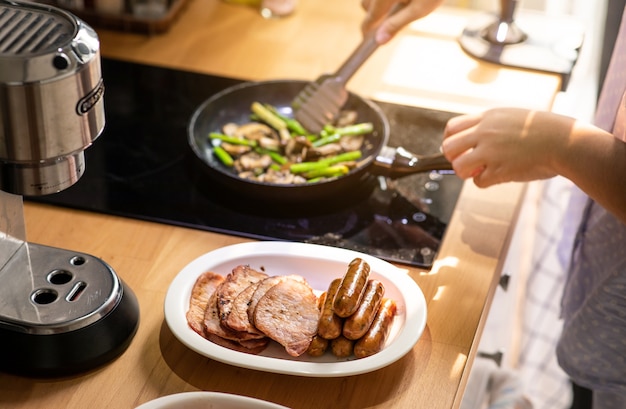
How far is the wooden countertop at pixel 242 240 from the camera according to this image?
1.01 metres

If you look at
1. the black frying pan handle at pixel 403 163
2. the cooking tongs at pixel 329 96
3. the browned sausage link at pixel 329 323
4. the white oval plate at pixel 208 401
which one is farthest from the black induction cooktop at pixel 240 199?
the white oval plate at pixel 208 401

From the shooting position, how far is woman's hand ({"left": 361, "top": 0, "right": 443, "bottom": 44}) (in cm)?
150

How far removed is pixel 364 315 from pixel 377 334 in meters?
0.03

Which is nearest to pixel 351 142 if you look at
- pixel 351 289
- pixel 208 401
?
pixel 351 289

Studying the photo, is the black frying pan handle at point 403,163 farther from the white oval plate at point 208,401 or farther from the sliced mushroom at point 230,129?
the white oval plate at point 208,401

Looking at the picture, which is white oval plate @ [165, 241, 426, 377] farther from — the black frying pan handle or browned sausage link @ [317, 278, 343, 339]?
the black frying pan handle

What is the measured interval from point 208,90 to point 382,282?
0.74 meters

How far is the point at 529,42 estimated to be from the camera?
6.03 feet

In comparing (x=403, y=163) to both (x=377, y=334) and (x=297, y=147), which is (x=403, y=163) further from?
(x=377, y=334)

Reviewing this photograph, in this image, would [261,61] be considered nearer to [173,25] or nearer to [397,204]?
[173,25]

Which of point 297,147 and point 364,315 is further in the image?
point 297,147

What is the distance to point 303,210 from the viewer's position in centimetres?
135

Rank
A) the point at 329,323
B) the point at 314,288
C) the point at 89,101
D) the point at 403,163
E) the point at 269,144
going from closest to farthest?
the point at 89,101
the point at 329,323
the point at 314,288
the point at 403,163
the point at 269,144

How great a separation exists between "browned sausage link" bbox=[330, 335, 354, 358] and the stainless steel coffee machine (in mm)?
271
